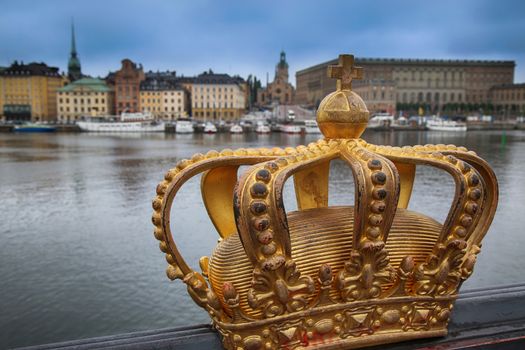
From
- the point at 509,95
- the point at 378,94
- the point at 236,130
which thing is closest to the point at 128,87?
the point at 236,130

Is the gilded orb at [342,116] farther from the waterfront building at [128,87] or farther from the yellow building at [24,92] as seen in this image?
the yellow building at [24,92]

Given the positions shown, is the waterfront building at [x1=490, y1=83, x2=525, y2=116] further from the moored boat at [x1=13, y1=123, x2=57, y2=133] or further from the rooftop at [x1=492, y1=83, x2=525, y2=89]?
the moored boat at [x1=13, y1=123, x2=57, y2=133]

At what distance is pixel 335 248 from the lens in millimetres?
2787

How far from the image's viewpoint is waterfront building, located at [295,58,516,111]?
339 ft

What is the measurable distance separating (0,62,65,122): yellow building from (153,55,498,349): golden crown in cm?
9524

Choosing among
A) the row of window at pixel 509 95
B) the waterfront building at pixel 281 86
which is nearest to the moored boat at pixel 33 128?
the waterfront building at pixel 281 86

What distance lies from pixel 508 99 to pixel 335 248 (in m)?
113

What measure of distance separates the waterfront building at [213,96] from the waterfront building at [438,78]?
24.9 m

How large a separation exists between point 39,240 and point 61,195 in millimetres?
6026

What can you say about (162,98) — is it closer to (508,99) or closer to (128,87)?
(128,87)

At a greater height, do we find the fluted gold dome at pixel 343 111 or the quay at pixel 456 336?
the fluted gold dome at pixel 343 111

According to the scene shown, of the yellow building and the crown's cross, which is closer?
the crown's cross

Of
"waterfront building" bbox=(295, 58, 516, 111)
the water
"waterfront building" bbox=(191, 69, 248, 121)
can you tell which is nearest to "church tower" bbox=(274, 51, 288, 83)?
"waterfront building" bbox=(295, 58, 516, 111)

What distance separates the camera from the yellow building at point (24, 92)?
88.5 metres
